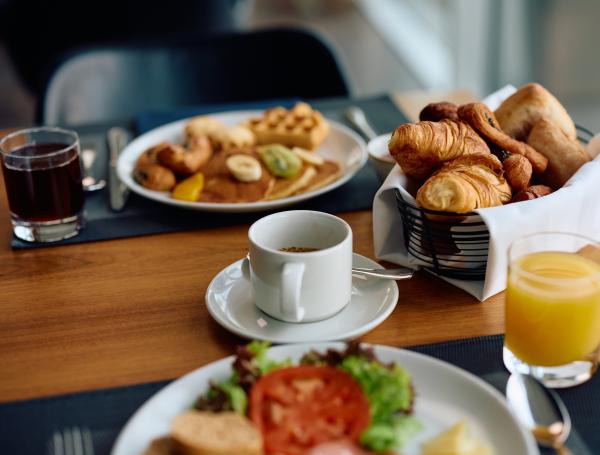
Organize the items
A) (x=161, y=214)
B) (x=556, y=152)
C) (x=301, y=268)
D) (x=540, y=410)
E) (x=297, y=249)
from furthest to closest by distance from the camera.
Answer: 1. (x=161, y=214)
2. (x=556, y=152)
3. (x=297, y=249)
4. (x=301, y=268)
5. (x=540, y=410)

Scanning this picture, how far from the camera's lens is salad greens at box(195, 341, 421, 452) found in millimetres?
787

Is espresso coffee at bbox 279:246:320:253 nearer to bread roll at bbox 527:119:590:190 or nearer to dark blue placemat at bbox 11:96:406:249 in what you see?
dark blue placemat at bbox 11:96:406:249

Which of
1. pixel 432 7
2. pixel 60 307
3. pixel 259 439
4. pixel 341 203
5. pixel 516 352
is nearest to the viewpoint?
pixel 259 439

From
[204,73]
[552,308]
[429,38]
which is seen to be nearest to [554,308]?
[552,308]

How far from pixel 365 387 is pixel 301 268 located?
20cm

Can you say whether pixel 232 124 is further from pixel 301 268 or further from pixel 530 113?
pixel 301 268

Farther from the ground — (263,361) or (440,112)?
(440,112)

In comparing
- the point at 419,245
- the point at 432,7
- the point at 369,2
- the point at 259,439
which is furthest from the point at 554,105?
the point at 369,2

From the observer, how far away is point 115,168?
5.26 ft

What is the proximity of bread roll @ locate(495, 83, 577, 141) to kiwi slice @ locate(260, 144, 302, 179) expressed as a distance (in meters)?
0.42

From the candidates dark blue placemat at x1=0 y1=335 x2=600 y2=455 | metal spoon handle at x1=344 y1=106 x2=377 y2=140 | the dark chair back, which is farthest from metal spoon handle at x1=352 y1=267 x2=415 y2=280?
the dark chair back

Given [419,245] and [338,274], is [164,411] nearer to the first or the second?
[338,274]

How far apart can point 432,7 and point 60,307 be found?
4.54 metres

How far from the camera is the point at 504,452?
0.79 m
